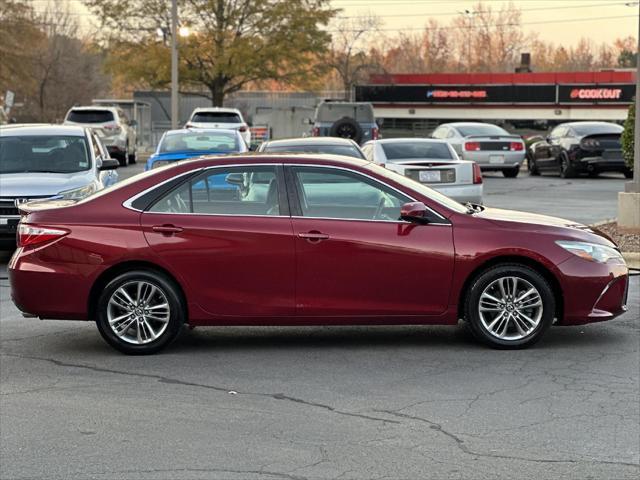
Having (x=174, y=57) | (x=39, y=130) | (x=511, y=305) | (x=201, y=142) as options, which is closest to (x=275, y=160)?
(x=511, y=305)

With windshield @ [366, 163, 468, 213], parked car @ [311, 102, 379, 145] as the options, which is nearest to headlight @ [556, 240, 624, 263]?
windshield @ [366, 163, 468, 213]

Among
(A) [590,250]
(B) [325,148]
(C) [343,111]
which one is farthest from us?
(C) [343,111]

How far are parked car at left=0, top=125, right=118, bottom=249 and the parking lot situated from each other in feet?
11.7

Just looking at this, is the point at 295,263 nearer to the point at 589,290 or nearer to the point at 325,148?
the point at 589,290

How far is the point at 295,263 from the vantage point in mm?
8336

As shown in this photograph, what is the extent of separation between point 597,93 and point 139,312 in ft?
168

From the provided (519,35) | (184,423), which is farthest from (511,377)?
(519,35)

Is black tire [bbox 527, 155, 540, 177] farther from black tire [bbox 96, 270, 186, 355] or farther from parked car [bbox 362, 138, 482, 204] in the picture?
black tire [bbox 96, 270, 186, 355]

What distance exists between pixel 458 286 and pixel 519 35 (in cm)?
10979

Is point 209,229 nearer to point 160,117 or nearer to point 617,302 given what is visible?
point 617,302

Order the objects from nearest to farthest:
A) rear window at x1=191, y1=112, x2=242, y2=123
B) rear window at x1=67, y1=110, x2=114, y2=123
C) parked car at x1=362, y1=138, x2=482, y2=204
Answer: parked car at x1=362, y1=138, x2=482, y2=204, rear window at x1=191, y1=112, x2=242, y2=123, rear window at x1=67, y1=110, x2=114, y2=123

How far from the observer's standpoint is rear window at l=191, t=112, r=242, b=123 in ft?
114

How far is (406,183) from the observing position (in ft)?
28.4

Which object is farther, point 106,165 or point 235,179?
point 106,165
